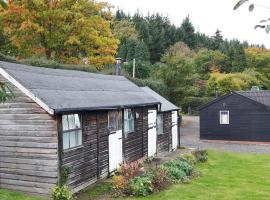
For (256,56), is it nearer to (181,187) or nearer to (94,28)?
(94,28)

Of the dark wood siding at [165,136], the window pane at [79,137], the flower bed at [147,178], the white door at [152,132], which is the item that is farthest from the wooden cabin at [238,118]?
the window pane at [79,137]

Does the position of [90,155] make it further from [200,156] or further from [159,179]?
[200,156]

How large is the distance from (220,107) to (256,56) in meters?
40.8

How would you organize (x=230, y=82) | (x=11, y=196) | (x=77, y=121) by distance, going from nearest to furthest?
(x=11, y=196), (x=77, y=121), (x=230, y=82)

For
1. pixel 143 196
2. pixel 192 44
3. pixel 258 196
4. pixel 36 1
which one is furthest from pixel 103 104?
pixel 192 44

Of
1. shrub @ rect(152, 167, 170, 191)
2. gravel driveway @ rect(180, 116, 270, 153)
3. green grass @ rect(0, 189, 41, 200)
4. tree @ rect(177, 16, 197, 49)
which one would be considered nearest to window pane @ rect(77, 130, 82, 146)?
→ green grass @ rect(0, 189, 41, 200)

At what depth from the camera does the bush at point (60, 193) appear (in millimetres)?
11469

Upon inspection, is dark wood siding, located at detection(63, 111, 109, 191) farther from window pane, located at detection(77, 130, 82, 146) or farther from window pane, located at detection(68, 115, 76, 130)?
window pane, located at detection(68, 115, 76, 130)

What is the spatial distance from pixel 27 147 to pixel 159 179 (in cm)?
513

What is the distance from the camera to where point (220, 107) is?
34.8 metres

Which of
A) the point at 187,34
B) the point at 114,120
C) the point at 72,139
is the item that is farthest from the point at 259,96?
the point at 187,34

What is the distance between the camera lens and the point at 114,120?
54.3 ft

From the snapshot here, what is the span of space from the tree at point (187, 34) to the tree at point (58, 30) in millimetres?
78374

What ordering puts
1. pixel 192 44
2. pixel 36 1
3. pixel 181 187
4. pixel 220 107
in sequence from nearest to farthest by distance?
pixel 181 187, pixel 36 1, pixel 220 107, pixel 192 44
